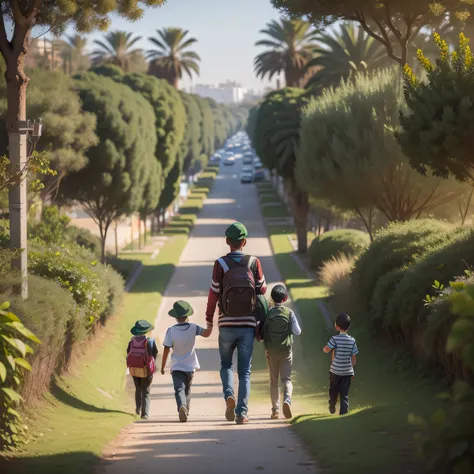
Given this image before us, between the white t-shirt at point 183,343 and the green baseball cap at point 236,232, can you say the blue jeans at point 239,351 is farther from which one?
the green baseball cap at point 236,232

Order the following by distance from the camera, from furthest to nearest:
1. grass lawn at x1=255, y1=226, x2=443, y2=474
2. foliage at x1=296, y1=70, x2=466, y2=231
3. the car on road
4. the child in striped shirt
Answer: the car on road → foliage at x1=296, y1=70, x2=466, y2=231 → the child in striped shirt → grass lawn at x1=255, y1=226, x2=443, y2=474

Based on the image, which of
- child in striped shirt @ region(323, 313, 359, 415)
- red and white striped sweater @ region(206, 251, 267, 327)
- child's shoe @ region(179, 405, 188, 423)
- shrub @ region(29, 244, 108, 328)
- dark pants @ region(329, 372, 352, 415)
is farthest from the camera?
shrub @ region(29, 244, 108, 328)

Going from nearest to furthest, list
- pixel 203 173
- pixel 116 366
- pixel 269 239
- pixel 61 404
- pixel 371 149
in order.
→ pixel 61 404, pixel 116 366, pixel 371 149, pixel 269 239, pixel 203 173

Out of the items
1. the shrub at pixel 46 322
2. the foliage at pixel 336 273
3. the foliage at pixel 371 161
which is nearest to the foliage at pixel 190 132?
the foliage at pixel 371 161

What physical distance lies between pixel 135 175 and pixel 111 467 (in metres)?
30.2

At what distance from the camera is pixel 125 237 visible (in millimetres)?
58781

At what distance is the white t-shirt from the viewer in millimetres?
12633

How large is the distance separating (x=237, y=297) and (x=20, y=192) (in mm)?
5933

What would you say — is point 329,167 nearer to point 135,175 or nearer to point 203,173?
point 135,175

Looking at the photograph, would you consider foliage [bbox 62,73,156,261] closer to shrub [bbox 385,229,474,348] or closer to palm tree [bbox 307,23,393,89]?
palm tree [bbox 307,23,393,89]

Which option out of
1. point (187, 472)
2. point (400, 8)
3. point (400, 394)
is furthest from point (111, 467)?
point (400, 8)

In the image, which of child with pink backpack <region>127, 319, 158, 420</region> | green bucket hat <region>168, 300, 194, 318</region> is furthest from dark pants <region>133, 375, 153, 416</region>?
green bucket hat <region>168, 300, 194, 318</region>

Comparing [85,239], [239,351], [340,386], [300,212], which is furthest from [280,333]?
[300,212]

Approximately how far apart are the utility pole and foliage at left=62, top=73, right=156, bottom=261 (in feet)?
69.5
